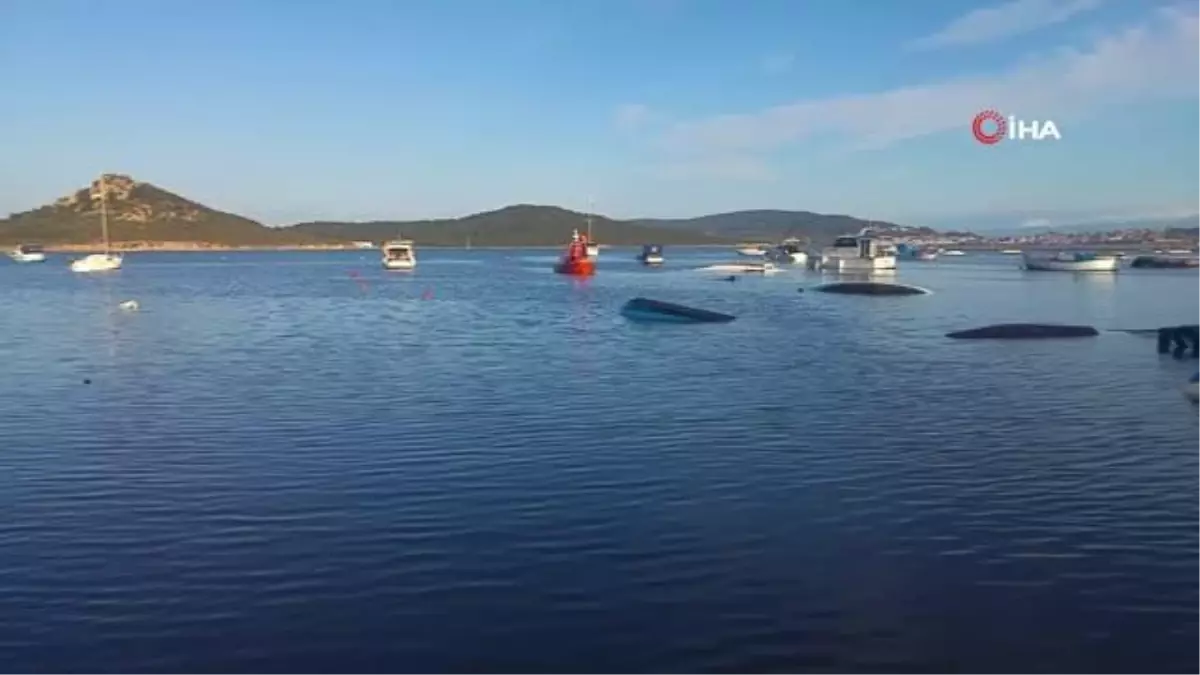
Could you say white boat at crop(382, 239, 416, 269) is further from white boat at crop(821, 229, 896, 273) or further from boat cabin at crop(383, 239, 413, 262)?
white boat at crop(821, 229, 896, 273)

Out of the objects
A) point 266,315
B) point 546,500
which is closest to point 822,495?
point 546,500

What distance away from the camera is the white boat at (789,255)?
145625mm

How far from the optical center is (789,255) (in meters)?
149

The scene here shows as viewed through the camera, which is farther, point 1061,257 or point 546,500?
point 1061,257

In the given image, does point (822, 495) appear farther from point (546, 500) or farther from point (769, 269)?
point (769, 269)

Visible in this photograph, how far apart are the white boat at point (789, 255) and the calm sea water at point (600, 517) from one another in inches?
4397

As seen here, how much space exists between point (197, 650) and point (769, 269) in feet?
367

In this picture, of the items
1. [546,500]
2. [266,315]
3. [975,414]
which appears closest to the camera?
[546,500]

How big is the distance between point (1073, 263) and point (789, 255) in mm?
39074

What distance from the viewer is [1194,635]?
10.7 m

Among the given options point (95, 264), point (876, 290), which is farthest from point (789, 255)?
point (95, 264)

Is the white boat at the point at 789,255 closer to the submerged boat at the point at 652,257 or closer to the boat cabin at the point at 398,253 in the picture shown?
the submerged boat at the point at 652,257

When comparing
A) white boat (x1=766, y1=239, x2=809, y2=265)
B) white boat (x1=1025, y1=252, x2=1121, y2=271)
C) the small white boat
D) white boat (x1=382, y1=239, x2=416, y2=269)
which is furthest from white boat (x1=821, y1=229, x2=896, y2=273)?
the small white boat

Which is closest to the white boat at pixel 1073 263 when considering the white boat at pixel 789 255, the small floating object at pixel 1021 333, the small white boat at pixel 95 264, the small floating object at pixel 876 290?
the white boat at pixel 789 255
